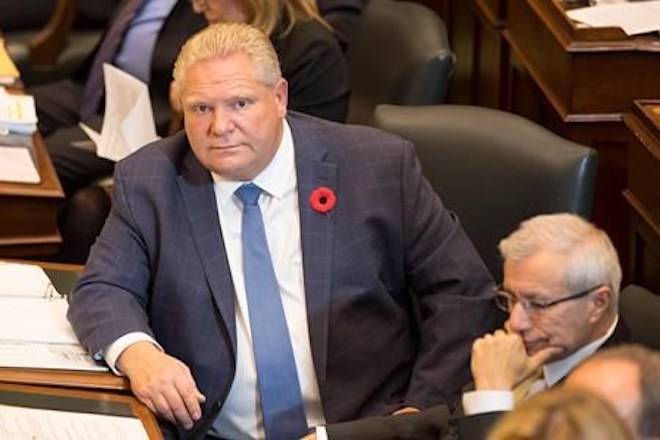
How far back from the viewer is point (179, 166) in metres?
2.98

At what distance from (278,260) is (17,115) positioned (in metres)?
1.11

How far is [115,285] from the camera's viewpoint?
9.47 ft

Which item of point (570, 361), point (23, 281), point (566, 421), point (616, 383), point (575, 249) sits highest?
point (566, 421)

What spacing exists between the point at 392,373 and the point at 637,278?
1.95 feet

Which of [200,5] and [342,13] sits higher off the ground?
[200,5]

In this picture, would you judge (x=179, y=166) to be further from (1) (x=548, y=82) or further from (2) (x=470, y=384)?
(1) (x=548, y=82)

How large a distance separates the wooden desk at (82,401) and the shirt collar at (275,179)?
443mm

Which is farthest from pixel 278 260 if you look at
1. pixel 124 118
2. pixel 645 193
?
pixel 124 118

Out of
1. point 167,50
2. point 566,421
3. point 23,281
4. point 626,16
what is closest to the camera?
point 566,421

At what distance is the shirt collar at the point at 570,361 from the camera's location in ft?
8.24

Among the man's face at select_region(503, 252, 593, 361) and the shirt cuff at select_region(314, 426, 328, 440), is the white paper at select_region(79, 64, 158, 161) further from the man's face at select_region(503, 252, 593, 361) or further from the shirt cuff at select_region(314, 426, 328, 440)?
the man's face at select_region(503, 252, 593, 361)

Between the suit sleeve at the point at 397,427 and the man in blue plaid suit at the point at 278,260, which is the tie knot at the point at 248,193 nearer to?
the man in blue plaid suit at the point at 278,260

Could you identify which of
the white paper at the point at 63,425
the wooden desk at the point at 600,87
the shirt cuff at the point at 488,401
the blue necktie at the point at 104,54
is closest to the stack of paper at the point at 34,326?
the white paper at the point at 63,425

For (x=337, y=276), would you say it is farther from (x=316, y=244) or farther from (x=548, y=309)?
(x=548, y=309)
